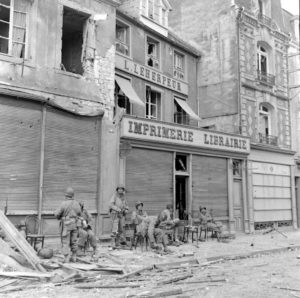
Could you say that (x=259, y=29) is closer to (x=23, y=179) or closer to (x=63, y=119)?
(x=63, y=119)

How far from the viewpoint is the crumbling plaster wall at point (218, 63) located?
21266 mm

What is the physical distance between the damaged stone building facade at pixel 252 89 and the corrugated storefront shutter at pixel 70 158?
27.8ft

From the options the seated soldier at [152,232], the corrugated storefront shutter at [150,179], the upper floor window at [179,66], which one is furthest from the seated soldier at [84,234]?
the upper floor window at [179,66]

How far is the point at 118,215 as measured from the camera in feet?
41.9

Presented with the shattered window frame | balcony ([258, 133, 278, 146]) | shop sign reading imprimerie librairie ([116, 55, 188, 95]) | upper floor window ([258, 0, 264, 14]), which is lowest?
balcony ([258, 133, 278, 146])

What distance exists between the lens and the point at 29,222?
11.7 metres

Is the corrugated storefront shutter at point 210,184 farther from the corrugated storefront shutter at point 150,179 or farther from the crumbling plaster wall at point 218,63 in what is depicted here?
the crumbling plaster wall at point 218,63

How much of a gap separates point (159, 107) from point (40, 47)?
7.35 metres

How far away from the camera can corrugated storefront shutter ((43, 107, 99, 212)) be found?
12398 mm

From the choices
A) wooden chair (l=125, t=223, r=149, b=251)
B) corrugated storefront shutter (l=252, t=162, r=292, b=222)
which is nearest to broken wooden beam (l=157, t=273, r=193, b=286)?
wooden chair (l=125, t=223, r=149, b=251)

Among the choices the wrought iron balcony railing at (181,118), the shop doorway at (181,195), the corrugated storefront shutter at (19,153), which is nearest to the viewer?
the corrugated storefront shutter at (19,153)

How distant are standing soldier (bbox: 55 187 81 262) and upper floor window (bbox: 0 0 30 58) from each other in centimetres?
507

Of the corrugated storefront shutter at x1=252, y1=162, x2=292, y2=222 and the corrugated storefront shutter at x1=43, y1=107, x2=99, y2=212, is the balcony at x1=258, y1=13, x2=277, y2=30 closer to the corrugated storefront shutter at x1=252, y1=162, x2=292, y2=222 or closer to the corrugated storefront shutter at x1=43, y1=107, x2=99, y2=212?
the corrugated storefront shutter at x1=252, y1=162, x2=292, y2=222

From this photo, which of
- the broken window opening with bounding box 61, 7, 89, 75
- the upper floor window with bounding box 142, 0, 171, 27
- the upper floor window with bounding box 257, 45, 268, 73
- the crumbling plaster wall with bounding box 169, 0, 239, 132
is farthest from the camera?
the upper floor window with bounding box 257, 45, 268, 73
